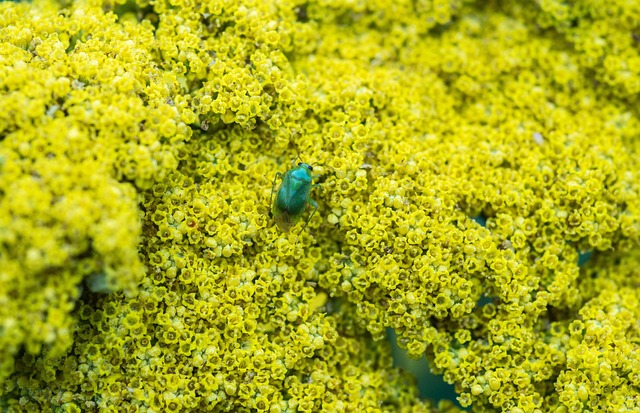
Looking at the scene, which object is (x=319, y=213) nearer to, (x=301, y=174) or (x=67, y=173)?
(x=301, y=174)

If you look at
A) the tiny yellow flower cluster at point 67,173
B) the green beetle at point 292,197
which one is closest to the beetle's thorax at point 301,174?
the green beetle at point 292,197

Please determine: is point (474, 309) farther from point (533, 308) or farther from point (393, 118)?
point (393, 118)

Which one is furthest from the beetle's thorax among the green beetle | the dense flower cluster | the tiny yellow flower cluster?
the tiny yellow flower cluster

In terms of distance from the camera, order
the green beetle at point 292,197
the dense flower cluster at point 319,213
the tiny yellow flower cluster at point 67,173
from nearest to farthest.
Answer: the tiny yellow flower cluster at point 67,173, the dense flower cluster at point 319,213, the green beetle at point 292,197

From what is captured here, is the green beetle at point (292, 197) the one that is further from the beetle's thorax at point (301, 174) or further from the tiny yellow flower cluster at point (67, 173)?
the tiny yellow flower cluster at point (67, 173)

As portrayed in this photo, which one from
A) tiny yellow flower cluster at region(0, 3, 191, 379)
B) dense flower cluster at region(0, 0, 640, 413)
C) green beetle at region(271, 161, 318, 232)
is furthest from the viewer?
green beetle at region(271, 161, 318, 232)

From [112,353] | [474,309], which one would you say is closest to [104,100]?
[112,353]

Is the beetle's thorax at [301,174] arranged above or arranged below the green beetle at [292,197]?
above

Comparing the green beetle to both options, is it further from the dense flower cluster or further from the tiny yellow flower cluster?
the tiny yellow flower cluster
